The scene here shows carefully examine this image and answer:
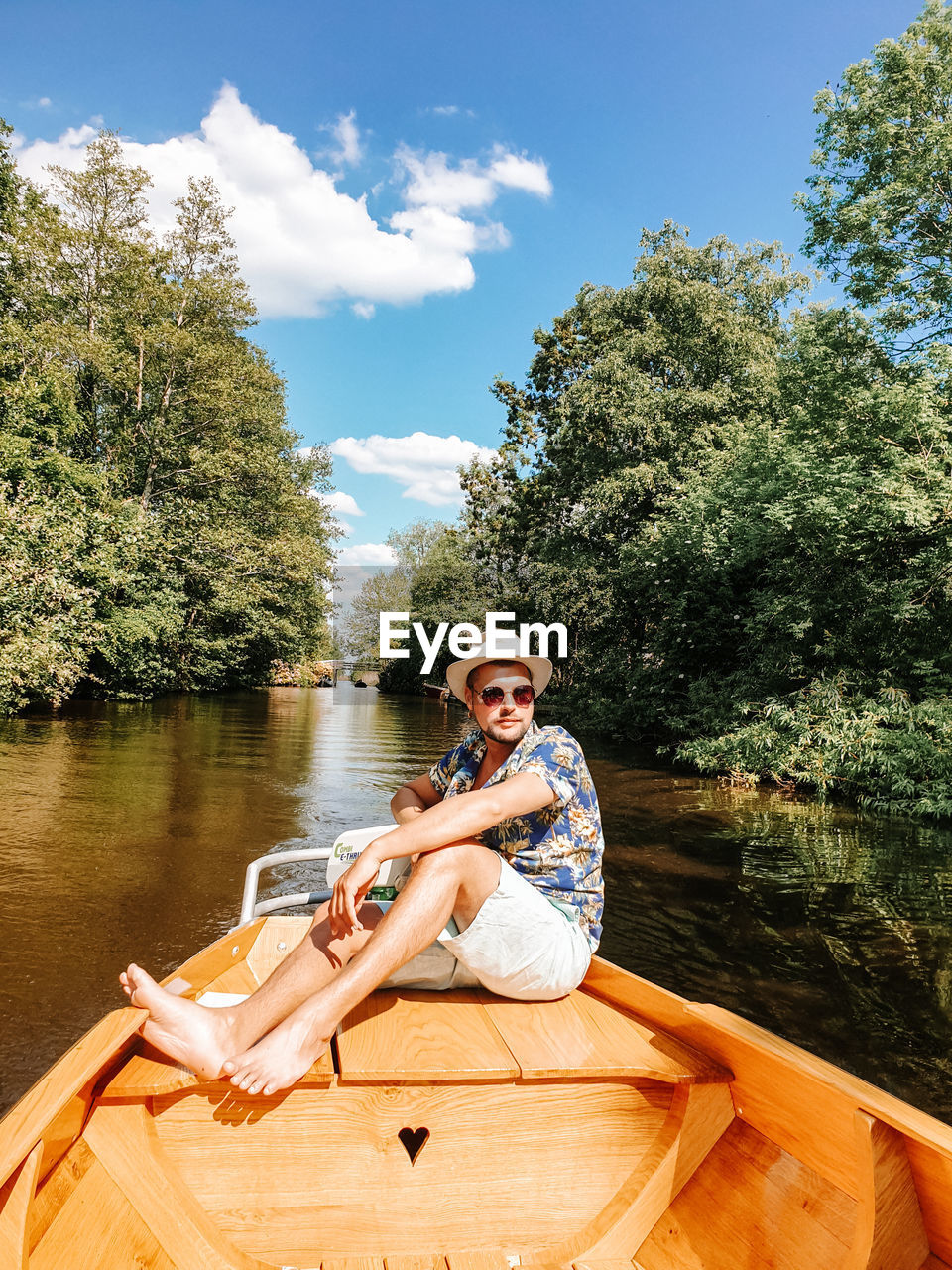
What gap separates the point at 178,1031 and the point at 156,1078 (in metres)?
0.11

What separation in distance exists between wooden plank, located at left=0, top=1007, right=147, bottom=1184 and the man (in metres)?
0.08

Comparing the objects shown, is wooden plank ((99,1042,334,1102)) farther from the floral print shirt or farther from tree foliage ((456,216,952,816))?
tree foliage ((456,216,952,816))

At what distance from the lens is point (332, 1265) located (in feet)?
6.02

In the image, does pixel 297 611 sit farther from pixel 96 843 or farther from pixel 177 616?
pixel 96 843

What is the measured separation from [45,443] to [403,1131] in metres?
20.0

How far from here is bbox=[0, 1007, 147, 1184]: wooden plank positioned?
58.9 inches

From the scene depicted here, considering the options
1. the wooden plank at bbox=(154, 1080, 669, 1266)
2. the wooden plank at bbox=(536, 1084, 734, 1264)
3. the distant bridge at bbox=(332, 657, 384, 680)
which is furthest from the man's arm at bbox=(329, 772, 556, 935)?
the distant bridge at bbox=(332, 657, 384, 680)

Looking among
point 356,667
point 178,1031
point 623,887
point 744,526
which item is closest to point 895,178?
point 744,526

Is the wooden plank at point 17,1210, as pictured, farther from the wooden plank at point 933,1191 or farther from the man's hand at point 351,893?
the wooden plank at point 933,1191

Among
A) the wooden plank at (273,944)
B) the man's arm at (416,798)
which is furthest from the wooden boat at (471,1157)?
the man's arm at (416,798)

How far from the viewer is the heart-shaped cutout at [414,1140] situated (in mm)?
2055

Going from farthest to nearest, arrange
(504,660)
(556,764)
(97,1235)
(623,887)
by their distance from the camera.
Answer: (623,887)
(504,660)
(556,764)
(97,1235)

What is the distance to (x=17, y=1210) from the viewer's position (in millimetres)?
1479

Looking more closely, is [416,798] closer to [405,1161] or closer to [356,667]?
[405,1161]
